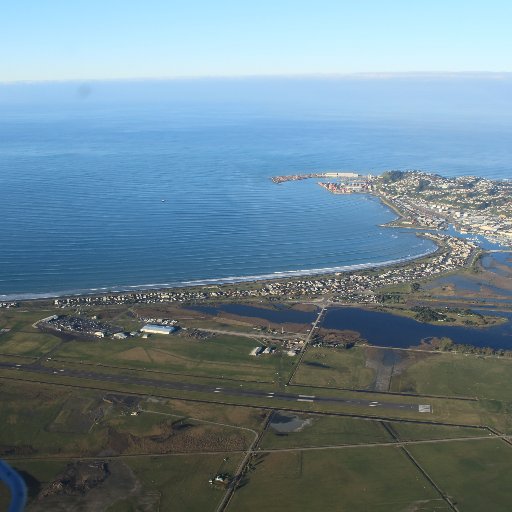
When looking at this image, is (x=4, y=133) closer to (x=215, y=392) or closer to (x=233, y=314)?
(x=233, y=314)

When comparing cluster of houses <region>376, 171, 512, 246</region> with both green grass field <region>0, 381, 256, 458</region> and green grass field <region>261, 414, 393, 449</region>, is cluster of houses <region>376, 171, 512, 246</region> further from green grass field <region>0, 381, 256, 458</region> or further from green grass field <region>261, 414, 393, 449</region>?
green grass field <region>0, 381, 256, 458</region>

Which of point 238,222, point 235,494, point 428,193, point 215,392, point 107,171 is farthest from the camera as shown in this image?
point 107,171

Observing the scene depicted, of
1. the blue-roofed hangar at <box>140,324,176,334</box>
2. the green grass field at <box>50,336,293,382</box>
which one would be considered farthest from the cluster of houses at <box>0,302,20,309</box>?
the blue-roofed hangar at <box>140,324,176,334</box>

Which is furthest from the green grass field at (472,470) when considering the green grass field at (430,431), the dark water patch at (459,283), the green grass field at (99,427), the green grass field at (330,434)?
the dark water patch at (459,283)

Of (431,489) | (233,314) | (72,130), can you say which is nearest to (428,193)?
(233,314)

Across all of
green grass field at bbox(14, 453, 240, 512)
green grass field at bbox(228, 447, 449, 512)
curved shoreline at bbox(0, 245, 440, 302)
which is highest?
curved shoreline at bbox(0, 245, 440, 302)
